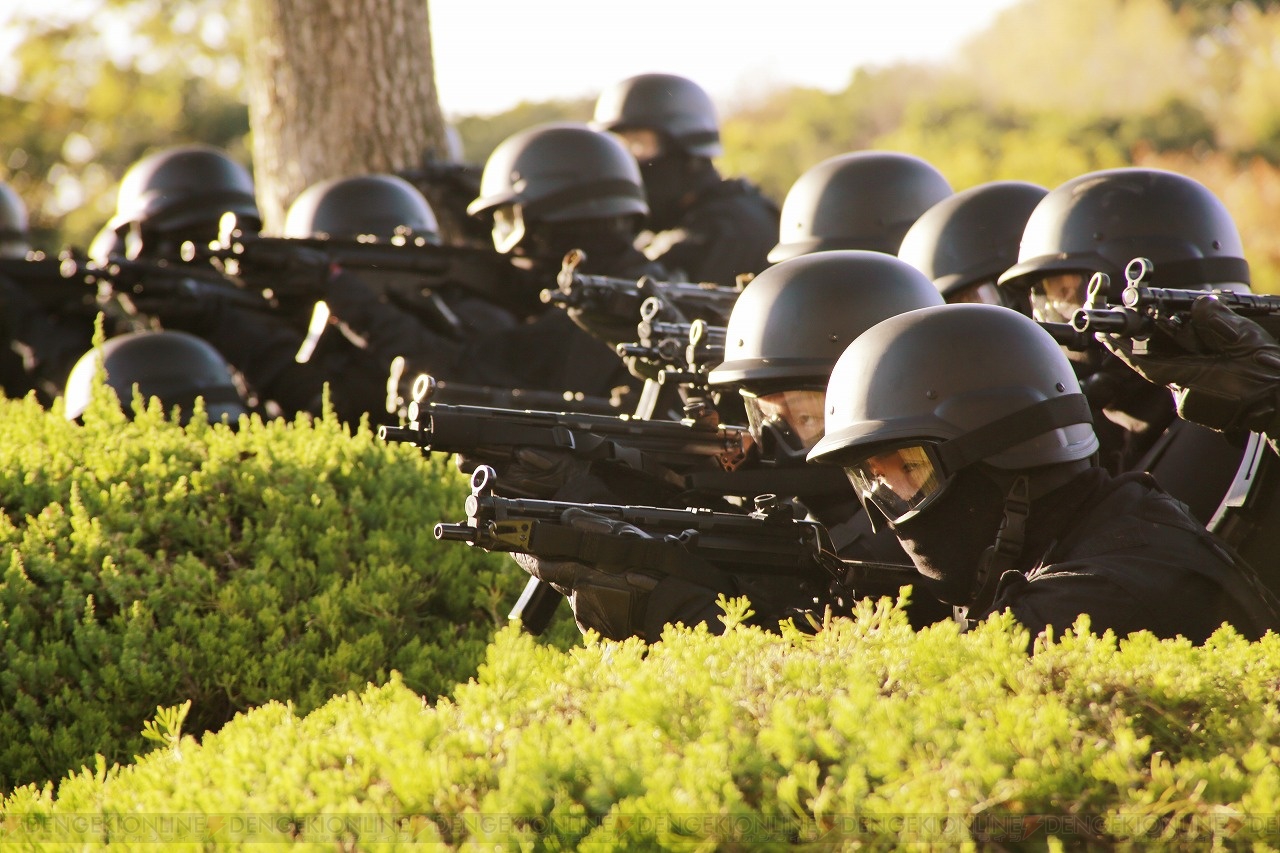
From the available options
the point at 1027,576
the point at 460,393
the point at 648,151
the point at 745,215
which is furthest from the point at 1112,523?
the point at 648,151

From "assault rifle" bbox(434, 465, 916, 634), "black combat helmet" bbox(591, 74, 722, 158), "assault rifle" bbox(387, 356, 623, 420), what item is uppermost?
"black combat helmet" bbox(591, 74, 722, 158)

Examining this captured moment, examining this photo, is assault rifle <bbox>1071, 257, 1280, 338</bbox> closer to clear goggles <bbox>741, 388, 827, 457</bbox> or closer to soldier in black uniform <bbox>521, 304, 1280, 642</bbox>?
soldier in black uniform <bbox>521, 304, 1280, 642</bbox>

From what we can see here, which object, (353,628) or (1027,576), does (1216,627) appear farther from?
(353,628)

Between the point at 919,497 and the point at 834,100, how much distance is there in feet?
76.5

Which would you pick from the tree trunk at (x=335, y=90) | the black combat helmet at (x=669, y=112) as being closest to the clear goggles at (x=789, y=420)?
the black combat helmet at (x=669, y=112)

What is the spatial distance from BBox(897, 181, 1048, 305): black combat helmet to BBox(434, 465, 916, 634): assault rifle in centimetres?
187

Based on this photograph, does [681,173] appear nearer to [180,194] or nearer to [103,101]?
[180,194]

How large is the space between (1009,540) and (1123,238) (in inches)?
68.1

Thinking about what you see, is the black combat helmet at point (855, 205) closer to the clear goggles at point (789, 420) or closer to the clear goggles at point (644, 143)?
the clear goggles at point (789, 420)

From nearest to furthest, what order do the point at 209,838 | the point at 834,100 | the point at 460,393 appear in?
1. the point at 209,838
2. the point at 460,393
3. the point at 834,100

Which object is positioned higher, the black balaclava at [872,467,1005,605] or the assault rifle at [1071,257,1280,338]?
the assault rifle at [1071,257,1280,338]

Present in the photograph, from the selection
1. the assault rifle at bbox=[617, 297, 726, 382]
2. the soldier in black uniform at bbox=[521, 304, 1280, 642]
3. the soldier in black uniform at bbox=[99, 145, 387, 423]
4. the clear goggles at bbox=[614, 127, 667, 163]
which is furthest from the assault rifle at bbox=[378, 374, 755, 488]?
the clear goggles at bbox=[614, 127, 667, 163]

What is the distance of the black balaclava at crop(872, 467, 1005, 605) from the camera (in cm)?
335

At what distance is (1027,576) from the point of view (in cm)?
331
